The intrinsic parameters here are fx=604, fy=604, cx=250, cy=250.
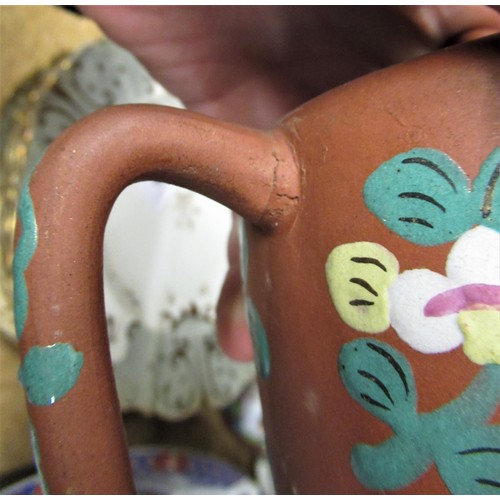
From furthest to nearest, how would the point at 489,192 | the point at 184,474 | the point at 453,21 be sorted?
the point at 184,474
the point at 453,21
the point at 489,192

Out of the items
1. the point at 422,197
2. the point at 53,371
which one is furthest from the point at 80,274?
the point at 422,197

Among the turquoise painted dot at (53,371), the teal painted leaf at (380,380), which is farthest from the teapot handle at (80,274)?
the teal painted leaf at (380,380)

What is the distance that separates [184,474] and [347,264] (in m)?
0.43

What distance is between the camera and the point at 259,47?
499 mm

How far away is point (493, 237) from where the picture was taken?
0.79 feet

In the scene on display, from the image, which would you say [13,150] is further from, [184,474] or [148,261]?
[184,474]

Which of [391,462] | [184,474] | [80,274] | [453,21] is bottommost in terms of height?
[184,474]

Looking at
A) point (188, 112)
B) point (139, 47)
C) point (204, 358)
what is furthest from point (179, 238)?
A: point (188, 112)

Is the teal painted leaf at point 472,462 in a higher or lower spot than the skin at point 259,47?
lower

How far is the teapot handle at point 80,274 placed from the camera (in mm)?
261

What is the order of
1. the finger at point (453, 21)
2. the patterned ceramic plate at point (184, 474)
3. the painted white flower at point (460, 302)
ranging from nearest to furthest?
1. the painted white flower at point (460, 302)
2. the finger at point (453, 21)
3. the patterned ceramic plate at point (184, 474)

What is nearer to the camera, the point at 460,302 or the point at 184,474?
the point at 460,302

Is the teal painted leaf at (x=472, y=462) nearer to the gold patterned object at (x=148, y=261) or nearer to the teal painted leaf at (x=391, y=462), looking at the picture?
the teal painted leaf at (x=391, y=462)

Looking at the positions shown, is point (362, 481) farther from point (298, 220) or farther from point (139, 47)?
point (139, 47)
